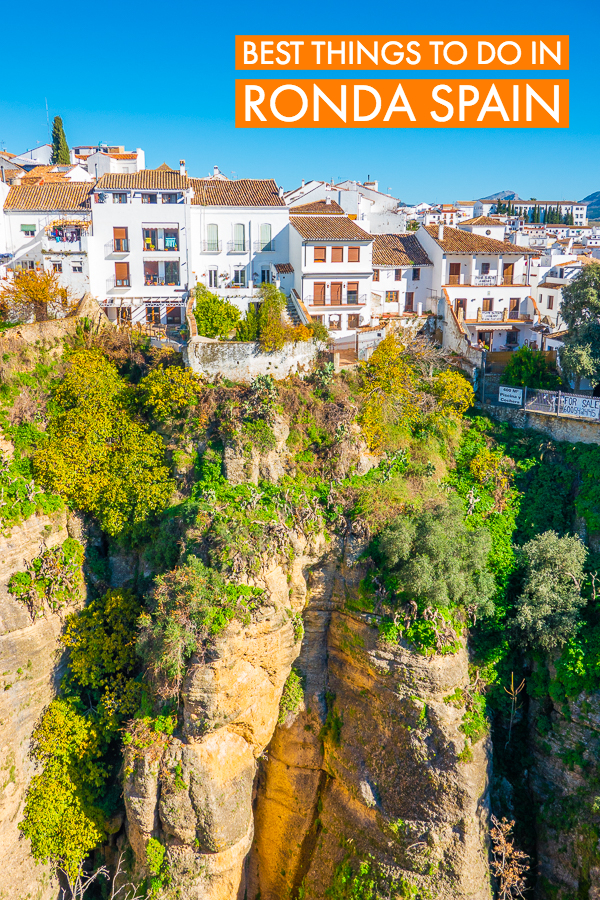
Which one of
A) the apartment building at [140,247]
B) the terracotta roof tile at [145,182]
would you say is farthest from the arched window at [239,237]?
the terracotta roof tile at [145,182]

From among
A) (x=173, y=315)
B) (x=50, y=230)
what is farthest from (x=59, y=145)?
(x=173, y=315)

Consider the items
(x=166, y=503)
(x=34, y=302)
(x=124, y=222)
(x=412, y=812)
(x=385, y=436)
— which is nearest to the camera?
(x=412, y=812)

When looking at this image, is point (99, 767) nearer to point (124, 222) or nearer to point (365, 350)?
point (365, 350)

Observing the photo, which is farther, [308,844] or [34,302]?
[34,302]

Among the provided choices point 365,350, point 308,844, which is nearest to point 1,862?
point 308,844

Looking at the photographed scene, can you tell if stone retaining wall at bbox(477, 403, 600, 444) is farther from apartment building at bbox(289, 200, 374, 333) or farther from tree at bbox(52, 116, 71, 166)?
tree at bbox(52, 116, 71, 166)

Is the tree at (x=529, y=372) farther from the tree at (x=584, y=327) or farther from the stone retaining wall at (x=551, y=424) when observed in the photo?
the stone retaining wall at (x=551, y=424)

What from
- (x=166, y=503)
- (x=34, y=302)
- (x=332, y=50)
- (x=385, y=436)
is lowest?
(x=166, y=503)
